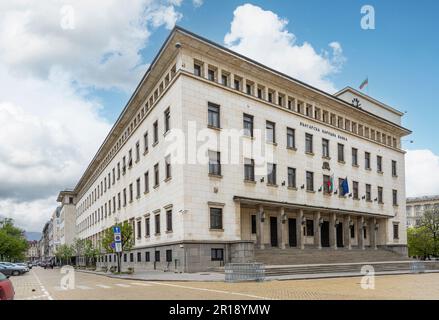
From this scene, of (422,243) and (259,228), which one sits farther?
(422,243)

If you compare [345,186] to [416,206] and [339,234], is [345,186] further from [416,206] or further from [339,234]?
[416,206]

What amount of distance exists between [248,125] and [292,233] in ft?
36.7

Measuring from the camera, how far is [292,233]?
40812mm

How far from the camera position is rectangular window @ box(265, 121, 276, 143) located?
126 feet

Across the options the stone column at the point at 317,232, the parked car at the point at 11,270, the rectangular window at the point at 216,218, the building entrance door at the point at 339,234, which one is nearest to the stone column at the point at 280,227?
the stone column at the point at 317,232

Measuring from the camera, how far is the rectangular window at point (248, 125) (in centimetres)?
3688

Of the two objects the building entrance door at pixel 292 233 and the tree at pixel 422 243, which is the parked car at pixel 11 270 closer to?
the building entrance door at pixel 292 233

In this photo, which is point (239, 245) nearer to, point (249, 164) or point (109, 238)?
point (249, 164)

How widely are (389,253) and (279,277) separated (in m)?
26.7

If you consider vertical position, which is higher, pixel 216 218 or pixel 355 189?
pixel 355 189

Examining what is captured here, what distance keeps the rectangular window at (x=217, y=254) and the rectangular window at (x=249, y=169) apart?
6.50 meters

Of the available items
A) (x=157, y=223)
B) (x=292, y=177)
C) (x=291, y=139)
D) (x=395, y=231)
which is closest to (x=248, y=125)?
(x=291, y=139)
